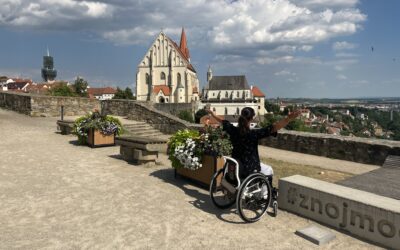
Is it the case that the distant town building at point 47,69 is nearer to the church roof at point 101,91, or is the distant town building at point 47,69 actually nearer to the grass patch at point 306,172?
the church roof at point 101,91

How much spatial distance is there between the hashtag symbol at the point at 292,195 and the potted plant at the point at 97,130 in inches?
271

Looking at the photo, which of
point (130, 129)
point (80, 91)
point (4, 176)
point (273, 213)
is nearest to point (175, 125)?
point (130, 129)

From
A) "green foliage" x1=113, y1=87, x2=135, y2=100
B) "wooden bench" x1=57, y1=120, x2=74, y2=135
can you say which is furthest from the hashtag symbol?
"green foliage" x1=113, y1=87, x2=135, y2=100

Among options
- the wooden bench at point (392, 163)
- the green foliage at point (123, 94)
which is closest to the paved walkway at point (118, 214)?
the wooden bench at point (392, 163)

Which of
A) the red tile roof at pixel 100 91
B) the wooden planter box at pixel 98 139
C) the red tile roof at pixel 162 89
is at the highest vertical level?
the red tile roof at pixel 100 91

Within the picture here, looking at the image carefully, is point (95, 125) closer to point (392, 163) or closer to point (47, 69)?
point (392, 163)

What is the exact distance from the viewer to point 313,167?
8539 mm

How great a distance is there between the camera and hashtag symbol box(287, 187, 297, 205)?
488 centimetres

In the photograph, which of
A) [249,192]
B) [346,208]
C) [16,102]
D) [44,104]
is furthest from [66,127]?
[346,208]

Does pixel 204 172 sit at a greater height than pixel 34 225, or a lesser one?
greater

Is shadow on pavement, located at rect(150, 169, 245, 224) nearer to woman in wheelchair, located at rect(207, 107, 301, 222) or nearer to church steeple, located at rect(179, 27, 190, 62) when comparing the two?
woman in wheelchair, located at rect(207, 107, 301, 222)

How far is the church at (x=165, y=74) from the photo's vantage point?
86812 mm

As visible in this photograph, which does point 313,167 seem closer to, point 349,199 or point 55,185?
point 349,199

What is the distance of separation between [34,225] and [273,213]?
3305 millimetres
